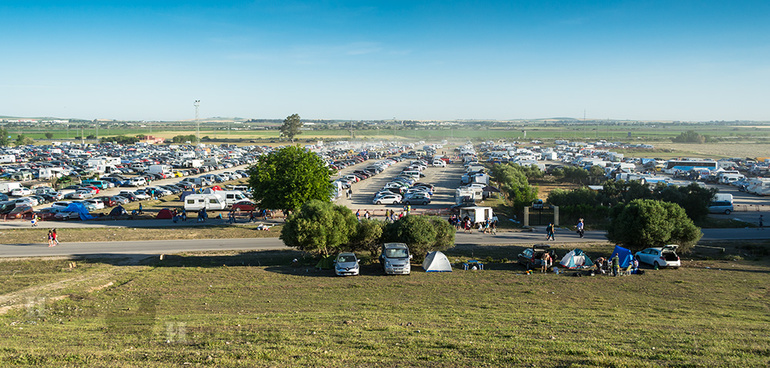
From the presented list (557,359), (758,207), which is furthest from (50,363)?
(758,207)

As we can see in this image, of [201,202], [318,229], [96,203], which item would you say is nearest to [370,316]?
[318,229]

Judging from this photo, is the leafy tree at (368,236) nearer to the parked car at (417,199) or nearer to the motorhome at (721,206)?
the parked car at (417,199)

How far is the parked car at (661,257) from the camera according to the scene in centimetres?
2146

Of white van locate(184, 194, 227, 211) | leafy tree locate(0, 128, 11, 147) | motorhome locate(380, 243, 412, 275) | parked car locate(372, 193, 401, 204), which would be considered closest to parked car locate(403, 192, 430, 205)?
parked car locate(372, 193, 401, 204)

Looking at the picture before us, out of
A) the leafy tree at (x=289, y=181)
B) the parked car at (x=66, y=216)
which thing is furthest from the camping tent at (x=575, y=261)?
the parked car at (x=66, y=216)

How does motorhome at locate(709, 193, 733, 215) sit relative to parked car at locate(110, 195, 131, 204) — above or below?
above

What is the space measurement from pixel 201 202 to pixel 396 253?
24.7m

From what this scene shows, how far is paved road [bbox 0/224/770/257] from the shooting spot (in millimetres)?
25172

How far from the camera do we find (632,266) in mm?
20562

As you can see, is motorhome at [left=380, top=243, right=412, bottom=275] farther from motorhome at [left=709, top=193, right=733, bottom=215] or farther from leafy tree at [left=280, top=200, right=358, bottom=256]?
motorhome at [left=709, top=193, right=733, bottom=215]

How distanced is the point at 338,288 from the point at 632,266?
12508mm

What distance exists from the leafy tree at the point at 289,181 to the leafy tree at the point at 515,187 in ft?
49.0

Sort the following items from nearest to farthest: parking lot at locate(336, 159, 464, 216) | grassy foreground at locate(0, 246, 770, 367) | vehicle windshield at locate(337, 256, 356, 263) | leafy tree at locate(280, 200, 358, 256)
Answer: grassy foreground at locate(0, 246, 770, 367) < vehicle windshield at locate(337, 256, 356, 263) < leafy tree at locate(280, 200, 358, 256) < parking lot at locate(336, 159, 464, 216)

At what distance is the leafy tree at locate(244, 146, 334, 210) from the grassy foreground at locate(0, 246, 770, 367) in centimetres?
892
